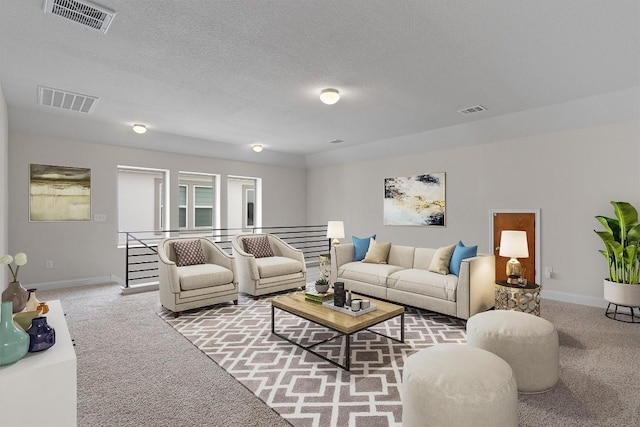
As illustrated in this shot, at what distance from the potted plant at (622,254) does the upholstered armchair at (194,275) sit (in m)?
4.87

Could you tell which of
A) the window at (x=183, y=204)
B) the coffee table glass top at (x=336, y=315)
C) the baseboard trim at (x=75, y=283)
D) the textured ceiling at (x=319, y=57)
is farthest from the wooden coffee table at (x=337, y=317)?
the window at (x=183, y=204)

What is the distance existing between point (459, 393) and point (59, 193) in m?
6.53

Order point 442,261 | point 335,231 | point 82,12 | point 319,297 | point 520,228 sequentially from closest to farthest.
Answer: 1. point 82,12
2. point 319,297
3. point 442,261
4. point 520,228
5. point 335,231

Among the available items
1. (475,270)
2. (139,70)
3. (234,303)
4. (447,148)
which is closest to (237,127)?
(139,70)

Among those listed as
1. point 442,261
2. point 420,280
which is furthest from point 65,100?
point 442,261

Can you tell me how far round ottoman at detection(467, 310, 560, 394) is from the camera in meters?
2.40

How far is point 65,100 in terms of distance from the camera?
14.9ft

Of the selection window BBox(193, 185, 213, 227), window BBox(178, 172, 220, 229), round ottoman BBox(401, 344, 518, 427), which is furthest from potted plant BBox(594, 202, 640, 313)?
window BBox(193, 185, 213, 227)

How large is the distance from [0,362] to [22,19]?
8.75ft

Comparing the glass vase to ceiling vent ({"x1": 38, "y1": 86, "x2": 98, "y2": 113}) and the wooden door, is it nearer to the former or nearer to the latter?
ceiling vent ({"x1": 38, "y1": 86, "x2": 98, "y2": 113})

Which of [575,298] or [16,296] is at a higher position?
[16,296]

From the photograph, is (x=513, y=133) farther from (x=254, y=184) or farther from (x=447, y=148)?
(x=254, y=184)

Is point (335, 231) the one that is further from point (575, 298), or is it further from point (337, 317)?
point (575, 298)

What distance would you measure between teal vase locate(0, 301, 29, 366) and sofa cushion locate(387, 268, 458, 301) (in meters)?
3.73
